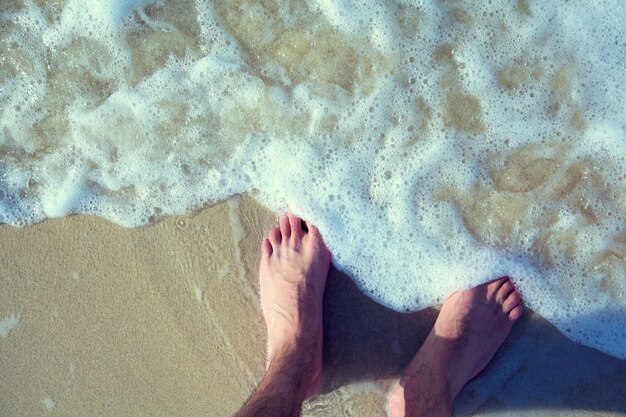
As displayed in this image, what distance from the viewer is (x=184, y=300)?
2141 millimetres

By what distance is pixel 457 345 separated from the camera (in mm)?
2148

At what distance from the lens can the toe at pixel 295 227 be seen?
2.17 meters

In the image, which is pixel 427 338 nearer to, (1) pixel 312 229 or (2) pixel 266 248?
(1) pixel 312 229

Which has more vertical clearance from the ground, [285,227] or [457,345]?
[285,227]

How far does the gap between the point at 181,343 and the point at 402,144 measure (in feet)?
4.07

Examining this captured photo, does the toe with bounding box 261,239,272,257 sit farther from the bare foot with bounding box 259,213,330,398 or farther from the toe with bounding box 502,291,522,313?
the toe with bounding box 502,291,522,313

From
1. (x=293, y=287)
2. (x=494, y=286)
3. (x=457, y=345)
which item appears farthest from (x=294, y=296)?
(x=494, y=286)

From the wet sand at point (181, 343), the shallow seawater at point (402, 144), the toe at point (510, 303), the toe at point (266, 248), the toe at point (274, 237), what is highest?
the shallow seawater at point (402, 144)

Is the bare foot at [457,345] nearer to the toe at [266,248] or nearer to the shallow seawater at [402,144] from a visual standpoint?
the shallow seawater at [402,144]

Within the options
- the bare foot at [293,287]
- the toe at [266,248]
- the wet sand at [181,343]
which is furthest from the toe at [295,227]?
the wet sand at [181,343]

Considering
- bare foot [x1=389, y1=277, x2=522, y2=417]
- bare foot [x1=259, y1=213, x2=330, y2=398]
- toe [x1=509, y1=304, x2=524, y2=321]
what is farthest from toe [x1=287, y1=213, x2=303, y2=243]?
toe [x1=509, y1=304, x2=524, y2=321]

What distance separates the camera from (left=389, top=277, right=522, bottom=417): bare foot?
2.07m

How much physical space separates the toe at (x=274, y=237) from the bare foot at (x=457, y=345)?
734 mm

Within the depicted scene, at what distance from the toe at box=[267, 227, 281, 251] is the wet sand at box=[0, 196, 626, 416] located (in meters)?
0.13
